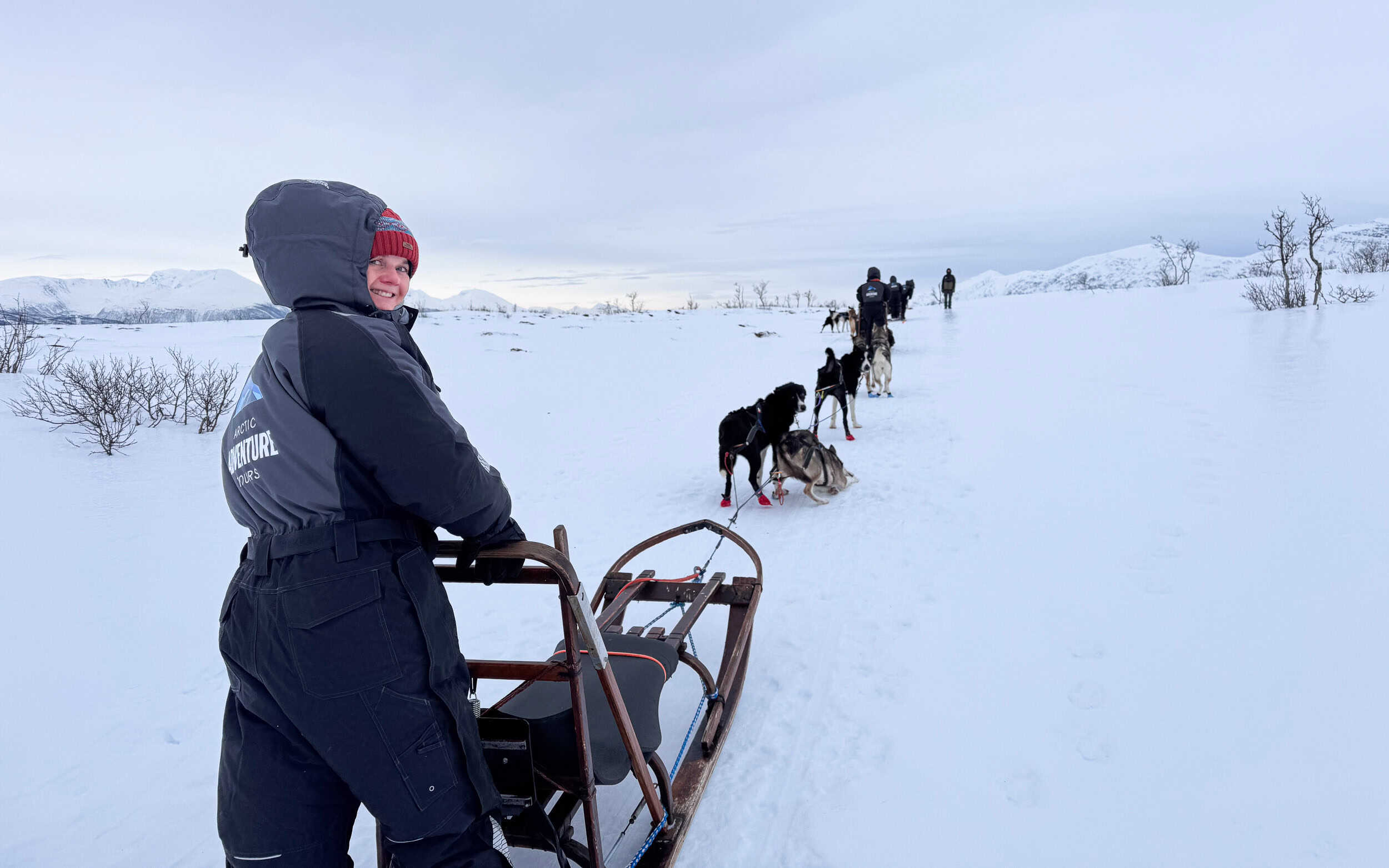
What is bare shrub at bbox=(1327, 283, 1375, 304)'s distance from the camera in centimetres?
1517

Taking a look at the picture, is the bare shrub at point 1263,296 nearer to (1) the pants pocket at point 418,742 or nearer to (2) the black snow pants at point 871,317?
(2) the black snow pants at point 871,317

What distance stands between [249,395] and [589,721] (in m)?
1.56

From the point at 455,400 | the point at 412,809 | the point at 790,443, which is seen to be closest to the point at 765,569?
the point at 790,443

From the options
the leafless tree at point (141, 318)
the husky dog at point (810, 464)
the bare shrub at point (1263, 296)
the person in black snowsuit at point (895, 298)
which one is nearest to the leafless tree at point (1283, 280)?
the bare shrub at point (1263, 296)

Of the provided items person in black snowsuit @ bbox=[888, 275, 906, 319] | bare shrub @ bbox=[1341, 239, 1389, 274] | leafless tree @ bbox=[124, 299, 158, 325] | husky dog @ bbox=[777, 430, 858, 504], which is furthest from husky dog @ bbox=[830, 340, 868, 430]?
bare shrub @ bbox=[1341, 239, 1389, 274]

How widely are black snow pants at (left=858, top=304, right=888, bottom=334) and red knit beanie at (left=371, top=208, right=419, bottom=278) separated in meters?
12.2

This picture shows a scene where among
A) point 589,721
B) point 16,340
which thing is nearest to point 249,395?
point 589,721

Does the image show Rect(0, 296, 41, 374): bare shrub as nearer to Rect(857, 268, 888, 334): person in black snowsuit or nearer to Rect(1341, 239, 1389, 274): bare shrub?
Rect(857, 268, 888, 334): person in black snowsuit

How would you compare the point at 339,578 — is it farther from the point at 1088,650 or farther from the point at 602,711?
the point at 1088,650

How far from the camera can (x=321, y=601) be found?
142 cm

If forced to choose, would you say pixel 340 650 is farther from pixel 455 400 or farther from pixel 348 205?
pixel 455 400

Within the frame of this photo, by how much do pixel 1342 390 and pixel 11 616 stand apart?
38.8 feet

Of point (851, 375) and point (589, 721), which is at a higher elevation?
point (851, 375)

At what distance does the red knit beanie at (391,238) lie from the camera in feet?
5.41
